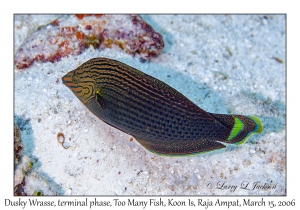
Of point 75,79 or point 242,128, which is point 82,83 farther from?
point 242,128

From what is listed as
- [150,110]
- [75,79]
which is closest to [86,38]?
[75,79]

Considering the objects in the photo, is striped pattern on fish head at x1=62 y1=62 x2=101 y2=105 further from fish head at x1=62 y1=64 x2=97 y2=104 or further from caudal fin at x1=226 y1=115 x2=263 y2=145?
caudal fin at x1=226 y1=115 x2=263 y2=145

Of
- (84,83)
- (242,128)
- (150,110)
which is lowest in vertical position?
(242,128)

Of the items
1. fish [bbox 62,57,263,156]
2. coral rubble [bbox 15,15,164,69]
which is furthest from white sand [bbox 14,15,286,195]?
fish [bbox 62,57,263,156]

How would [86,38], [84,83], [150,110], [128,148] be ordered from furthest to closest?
[86,38] → [128,148] → [84,83] → [150,110]

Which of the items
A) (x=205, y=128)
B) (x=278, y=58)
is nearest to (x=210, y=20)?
(x=278, y=58)

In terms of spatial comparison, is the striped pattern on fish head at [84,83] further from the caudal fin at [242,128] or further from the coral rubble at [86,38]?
the caudal fin at [242,128]

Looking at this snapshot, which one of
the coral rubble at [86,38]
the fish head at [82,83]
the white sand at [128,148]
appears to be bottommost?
the white sand at [128,148]

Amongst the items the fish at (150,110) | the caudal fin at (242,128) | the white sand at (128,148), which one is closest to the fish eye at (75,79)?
the fish at (150,110)
